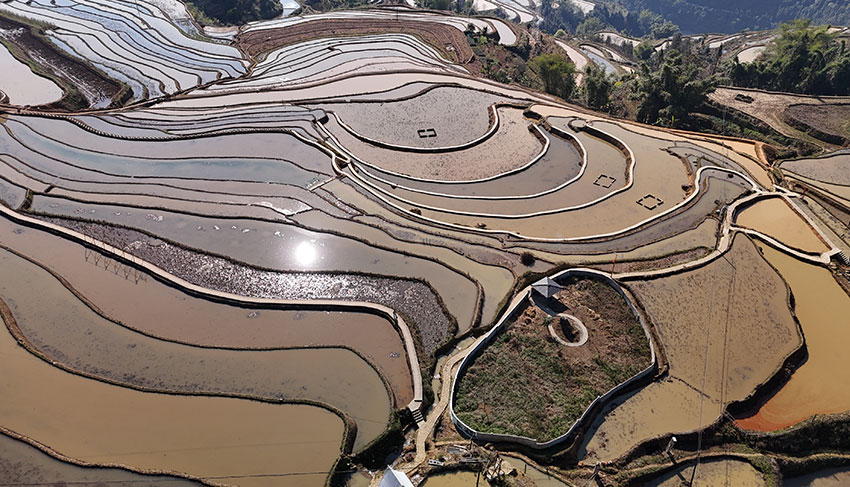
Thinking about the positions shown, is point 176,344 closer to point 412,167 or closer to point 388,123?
point 412,167

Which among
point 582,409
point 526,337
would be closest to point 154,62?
point 526,337

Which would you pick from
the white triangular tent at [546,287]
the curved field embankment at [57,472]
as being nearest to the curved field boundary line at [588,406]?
the white triangular tent at [546,287]

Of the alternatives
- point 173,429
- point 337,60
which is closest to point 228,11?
point 337,60

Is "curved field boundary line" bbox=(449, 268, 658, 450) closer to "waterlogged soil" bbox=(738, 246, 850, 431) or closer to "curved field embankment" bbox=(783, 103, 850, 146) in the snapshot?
"waterlogged soil" bbox=(738, 246, 850, 431)

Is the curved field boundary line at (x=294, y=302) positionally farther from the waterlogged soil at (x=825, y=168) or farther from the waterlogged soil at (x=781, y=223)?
the waterlogged soil at (x=825, y=168)

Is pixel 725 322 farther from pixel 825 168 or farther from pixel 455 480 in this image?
pixel 825 168
